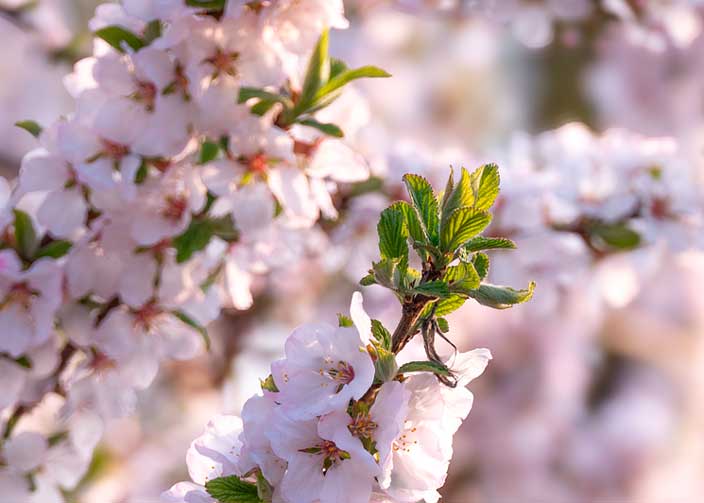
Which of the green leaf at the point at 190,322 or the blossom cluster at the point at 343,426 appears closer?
the blossom cluster at the point at 343,426

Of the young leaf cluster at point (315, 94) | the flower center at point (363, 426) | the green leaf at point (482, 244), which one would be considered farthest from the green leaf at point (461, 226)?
the young leaf cluster at point (315, 94)

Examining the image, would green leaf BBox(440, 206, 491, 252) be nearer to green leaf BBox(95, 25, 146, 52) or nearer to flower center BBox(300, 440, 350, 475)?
flower center BBox(300, 440, 350, 475)

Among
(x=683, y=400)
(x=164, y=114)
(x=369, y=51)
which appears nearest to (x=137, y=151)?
(x=164, y=114)

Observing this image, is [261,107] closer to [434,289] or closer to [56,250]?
[56,250]

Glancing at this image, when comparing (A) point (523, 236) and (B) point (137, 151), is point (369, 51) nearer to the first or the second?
(A) point (523, 236)

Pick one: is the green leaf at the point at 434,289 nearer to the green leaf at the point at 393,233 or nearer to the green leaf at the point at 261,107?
the green leaf at the point at 393,233
